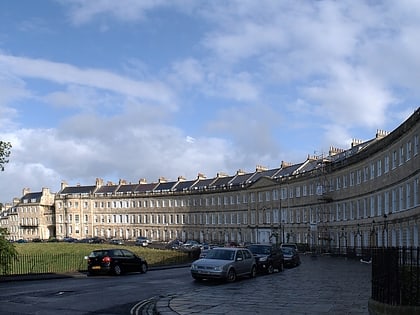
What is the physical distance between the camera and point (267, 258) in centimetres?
3591

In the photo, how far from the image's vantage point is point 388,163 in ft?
192

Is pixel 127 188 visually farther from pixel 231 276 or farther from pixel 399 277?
pixel 399 277

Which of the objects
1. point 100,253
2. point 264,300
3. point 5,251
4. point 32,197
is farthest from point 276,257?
point 32,197

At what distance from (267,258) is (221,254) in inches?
294

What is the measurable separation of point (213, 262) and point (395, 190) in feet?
109

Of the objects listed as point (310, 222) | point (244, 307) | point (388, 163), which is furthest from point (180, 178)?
point (244, 307)

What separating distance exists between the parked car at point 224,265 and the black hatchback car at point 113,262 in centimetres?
662

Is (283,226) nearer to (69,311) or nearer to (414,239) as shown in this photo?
(414,239)

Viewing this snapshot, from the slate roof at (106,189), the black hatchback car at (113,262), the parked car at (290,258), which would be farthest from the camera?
the slate roof at (106,189)

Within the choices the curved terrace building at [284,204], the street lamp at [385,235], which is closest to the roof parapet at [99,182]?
the curved terrace building at [284,204]

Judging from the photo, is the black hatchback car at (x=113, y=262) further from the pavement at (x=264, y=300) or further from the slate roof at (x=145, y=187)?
the slate roof at (x=145, y=187)

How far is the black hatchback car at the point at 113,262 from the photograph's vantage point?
108 ft

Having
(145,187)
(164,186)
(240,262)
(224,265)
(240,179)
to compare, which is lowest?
(240,262)

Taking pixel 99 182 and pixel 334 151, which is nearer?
pixel 334 151
